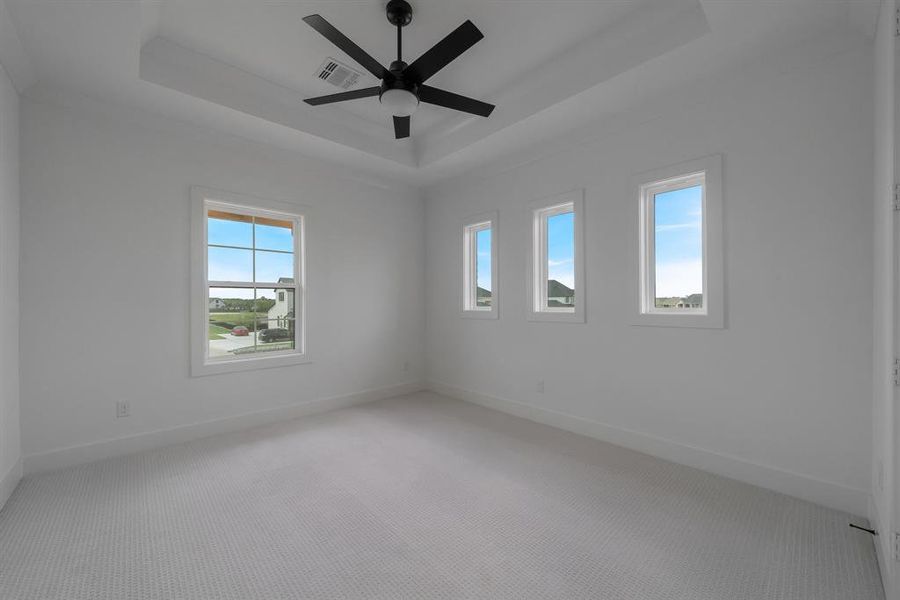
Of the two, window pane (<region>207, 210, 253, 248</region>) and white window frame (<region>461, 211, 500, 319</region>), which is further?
white window frame (<region>461, 211, 500, 319</region>)

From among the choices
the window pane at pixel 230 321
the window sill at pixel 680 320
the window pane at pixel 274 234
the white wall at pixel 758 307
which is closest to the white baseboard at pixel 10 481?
the window pane at pixel 230 321

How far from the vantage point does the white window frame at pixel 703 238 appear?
2703 millimetres

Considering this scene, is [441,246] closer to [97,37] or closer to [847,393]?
[97,37]

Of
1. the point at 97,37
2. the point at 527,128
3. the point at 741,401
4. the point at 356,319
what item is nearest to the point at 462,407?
the point at 356,319

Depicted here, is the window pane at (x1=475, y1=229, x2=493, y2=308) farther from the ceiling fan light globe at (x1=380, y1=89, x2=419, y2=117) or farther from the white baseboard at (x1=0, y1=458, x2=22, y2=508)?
the white baseboard at (x1=0, y1=458, x2=22, y2=508)

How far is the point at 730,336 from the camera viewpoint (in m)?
2.67

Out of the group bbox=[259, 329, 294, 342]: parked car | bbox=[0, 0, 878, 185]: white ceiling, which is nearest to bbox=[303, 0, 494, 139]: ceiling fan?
bbox=[0, 0, 878, 185]: white ceiling

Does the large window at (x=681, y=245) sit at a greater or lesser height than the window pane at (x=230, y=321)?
greater

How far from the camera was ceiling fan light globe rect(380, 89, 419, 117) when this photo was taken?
7.55 feet

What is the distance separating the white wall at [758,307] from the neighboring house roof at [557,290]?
29 centimetres

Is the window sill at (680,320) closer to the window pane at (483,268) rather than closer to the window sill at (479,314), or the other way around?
the window sill at (479,314)

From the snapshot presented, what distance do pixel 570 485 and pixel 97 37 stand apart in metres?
3.99

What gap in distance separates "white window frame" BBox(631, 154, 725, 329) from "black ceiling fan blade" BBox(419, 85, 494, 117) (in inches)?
57.8

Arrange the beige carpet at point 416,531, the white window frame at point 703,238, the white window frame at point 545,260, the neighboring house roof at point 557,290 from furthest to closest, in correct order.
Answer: the neighboring house roof at point 557,290, the white window frame at point 545,260, the white window frame at point 703,238, the beige carpet at point 416,531
